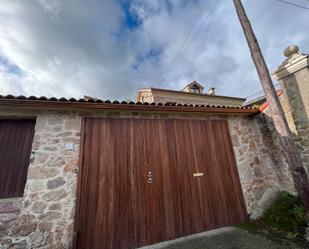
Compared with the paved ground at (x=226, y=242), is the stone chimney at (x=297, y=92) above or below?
above

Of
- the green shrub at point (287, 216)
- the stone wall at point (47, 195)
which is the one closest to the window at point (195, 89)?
the green shrub at point (287, 216)

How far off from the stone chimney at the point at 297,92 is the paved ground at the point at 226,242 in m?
2.16

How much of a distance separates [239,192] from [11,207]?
5007 millimetres

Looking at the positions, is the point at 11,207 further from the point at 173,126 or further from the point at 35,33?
the point at 35,33

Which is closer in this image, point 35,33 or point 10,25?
point 10,25

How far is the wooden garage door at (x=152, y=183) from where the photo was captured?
109 inches

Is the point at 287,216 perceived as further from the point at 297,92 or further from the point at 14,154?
the point at 14,154

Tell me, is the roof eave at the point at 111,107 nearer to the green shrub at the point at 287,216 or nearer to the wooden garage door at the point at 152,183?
the wooden garage door at the point at 152,183

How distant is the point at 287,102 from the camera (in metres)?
3.89

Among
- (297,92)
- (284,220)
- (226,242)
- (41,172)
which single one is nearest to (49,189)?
(41,172)

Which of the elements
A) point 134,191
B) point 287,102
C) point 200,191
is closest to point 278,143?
point 287,102

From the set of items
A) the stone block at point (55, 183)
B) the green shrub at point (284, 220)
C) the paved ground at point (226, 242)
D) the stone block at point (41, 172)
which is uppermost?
the stone block at point (41, 172)

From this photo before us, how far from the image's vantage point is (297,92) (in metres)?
3.69

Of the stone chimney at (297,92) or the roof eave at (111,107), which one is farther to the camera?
the stone chimney at (297,92)
